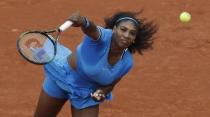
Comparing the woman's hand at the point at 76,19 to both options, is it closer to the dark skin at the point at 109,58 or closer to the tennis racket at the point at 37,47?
the dark skin at the point at 109,58

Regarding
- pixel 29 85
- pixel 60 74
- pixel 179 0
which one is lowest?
pixel 179 0

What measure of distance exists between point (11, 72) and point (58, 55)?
250 centimetres

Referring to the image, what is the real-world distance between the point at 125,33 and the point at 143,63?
331 centimetres

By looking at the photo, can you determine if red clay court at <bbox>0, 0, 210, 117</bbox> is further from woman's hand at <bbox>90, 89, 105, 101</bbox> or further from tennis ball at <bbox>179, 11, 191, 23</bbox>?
woman's hand at <bbox>90, 89, 105, 101</bbox>

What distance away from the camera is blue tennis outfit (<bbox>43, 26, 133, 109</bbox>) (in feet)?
15.1

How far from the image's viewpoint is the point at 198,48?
27.7ft

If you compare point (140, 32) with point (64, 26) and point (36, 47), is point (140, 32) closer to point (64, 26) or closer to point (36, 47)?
point (36, 47)

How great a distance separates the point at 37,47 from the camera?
424 centimetres

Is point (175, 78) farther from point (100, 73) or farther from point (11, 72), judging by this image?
point (100, 73)

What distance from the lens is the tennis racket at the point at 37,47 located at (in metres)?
4.10

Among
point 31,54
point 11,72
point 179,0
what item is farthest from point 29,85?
point 179,0

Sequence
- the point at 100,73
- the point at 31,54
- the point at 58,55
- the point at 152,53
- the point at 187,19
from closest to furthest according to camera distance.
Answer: the point at 31,54, the point at 100,73, the point at 58,55, the point at 152,53, the point at 187,19

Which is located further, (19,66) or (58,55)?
(19,66)

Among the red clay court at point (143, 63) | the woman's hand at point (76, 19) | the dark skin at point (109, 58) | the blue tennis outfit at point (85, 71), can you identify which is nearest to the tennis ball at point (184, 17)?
the red clay court at point (143, 63)
